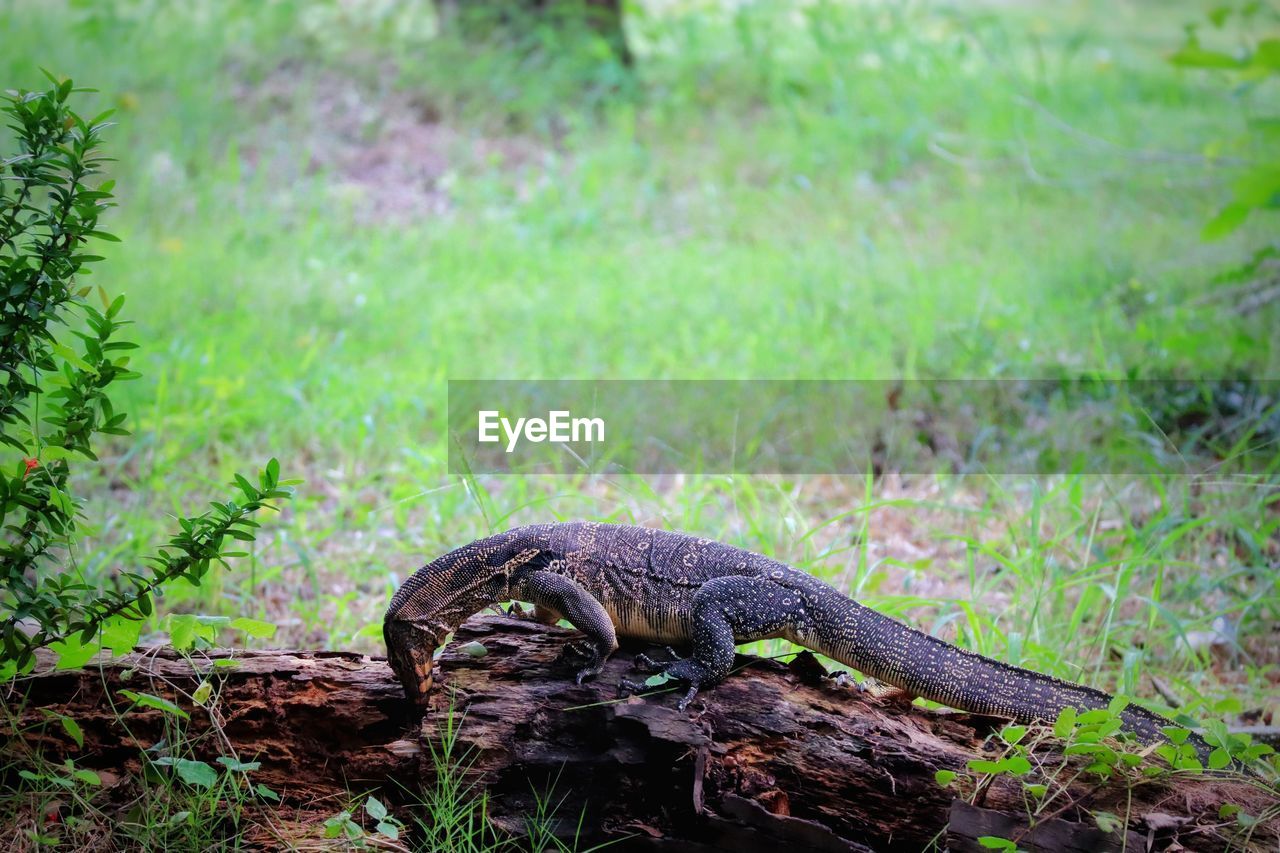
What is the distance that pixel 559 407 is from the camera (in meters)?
6.73

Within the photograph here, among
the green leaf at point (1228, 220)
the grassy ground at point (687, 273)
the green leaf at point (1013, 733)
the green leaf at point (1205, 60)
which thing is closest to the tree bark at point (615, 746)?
the green leaf at point (1013, 733)

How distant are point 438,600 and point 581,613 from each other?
0.45 meters

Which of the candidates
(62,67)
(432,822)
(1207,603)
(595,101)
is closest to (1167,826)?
Answer: (432,822)

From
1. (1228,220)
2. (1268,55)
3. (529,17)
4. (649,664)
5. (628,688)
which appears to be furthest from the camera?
(529,17)

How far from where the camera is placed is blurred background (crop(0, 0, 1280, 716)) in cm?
494

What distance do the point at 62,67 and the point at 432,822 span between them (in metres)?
9.68

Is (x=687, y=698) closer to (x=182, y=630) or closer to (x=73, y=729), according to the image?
(x=182, y=630)

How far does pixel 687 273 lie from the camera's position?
29.1 ft

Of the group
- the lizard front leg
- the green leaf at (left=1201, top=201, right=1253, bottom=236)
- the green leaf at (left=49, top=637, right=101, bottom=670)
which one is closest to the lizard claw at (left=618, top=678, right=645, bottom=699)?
the lizard front leg

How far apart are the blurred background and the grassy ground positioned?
0.12 feet

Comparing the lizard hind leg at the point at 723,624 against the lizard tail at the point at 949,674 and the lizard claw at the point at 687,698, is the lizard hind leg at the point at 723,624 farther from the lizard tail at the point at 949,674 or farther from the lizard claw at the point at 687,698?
the lizard tail at the point at 949,674

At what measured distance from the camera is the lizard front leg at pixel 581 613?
3.42 metres

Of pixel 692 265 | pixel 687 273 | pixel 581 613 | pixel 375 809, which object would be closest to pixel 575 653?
pixel 581 613

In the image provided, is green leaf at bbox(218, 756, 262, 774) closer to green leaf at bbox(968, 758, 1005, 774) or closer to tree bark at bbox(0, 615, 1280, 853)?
tree bark at bbox(0, 615, 1280, 853)
